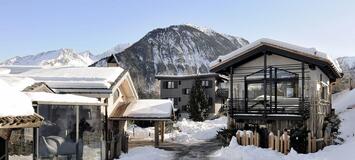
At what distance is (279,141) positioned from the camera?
854 inches

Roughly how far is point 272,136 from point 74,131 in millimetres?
11491

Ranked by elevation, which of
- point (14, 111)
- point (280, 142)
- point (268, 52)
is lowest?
point (280, 142)

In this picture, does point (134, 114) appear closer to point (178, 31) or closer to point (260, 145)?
point (260, 145)

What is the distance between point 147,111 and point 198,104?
31.1 meters

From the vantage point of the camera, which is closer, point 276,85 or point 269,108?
point 269,108

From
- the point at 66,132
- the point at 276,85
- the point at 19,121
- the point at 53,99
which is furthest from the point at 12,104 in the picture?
the point at 276,85

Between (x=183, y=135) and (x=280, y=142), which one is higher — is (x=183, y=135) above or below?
below

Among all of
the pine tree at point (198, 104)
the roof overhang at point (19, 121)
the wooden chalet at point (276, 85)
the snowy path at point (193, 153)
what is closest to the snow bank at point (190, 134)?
the snowy path at point (193, 153)

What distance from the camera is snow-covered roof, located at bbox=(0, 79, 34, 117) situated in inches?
275

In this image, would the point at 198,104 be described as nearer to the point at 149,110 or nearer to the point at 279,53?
the point at 149,110

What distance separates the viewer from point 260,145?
23.0 m

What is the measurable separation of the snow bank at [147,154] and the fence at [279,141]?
389 cm

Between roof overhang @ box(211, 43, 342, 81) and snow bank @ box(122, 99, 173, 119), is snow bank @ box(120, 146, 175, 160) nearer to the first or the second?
snow bank @ box(122, 99, 173, 119)

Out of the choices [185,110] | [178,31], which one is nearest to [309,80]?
[185,110]
